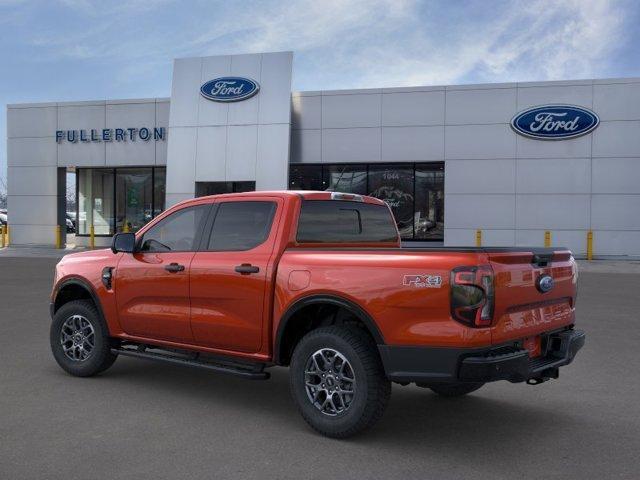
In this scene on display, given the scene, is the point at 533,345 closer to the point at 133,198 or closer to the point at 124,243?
the point at 124,243

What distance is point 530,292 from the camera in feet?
14.5

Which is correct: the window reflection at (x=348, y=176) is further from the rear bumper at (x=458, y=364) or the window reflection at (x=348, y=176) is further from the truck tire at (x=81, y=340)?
the rear bumper at (x=458, y=364)

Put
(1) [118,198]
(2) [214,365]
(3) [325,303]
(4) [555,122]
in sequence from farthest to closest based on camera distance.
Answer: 1. (1) [118,198]
2. (4) [555,122]
3. (2) [214,365]
4. (3) [325,303]

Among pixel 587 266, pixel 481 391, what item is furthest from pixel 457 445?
pixel 587 266

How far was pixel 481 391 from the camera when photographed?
5973mm

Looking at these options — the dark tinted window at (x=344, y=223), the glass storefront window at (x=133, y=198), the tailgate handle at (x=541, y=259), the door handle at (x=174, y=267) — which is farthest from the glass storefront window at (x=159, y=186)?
the tailgate handle at (x=541, y=259)

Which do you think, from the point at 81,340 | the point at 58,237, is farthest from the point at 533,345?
the point at 58,237

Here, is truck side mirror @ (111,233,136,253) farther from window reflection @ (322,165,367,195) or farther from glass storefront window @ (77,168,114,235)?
glass storefront window @ (77,168,114,235)

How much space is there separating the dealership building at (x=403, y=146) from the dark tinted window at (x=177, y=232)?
1737cm

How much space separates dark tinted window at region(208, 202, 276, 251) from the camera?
17.4 ft

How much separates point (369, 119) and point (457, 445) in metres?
20.2

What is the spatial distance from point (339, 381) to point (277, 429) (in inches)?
26.8

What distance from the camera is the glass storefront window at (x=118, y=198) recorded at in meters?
28.2

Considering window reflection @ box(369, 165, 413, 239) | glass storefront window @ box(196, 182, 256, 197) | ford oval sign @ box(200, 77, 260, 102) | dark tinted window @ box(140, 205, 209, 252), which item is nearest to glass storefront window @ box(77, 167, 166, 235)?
glass storefront window @ box(196, 182, 256, 197)
